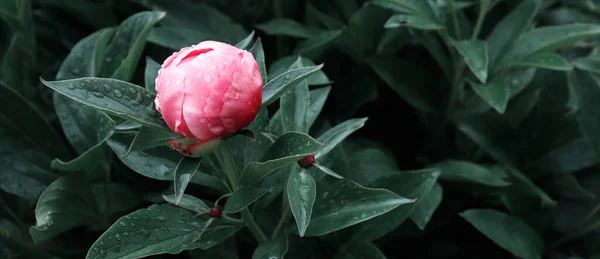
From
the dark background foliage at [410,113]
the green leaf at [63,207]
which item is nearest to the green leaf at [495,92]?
the dark background foliage at [410,113]

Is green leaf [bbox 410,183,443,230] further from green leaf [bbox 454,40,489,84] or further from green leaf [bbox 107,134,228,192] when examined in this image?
green leaf [bbox 107,134,228,192]

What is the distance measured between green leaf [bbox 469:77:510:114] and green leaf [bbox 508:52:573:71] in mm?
41

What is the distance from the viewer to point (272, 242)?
0.80m

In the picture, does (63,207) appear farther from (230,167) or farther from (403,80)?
(403,80)

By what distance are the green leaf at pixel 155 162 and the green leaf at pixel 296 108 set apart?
14 centimetres

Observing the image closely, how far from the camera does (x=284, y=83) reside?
0.67 meters

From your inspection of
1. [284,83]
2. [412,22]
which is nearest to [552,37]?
[412,22]

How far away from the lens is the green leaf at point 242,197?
724 mm

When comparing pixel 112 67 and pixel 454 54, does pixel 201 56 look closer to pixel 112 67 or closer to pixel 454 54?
pixel 112 67

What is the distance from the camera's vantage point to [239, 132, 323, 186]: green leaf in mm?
658

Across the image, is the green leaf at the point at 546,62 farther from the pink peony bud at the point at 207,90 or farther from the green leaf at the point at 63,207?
the green leaf at the point at 63,207

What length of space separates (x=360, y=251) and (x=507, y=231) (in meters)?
0.34

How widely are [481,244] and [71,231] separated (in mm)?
853

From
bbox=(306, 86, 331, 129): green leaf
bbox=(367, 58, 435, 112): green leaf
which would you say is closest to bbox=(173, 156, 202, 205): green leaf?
bbox=(306, 86, 331, 129): green leaf
